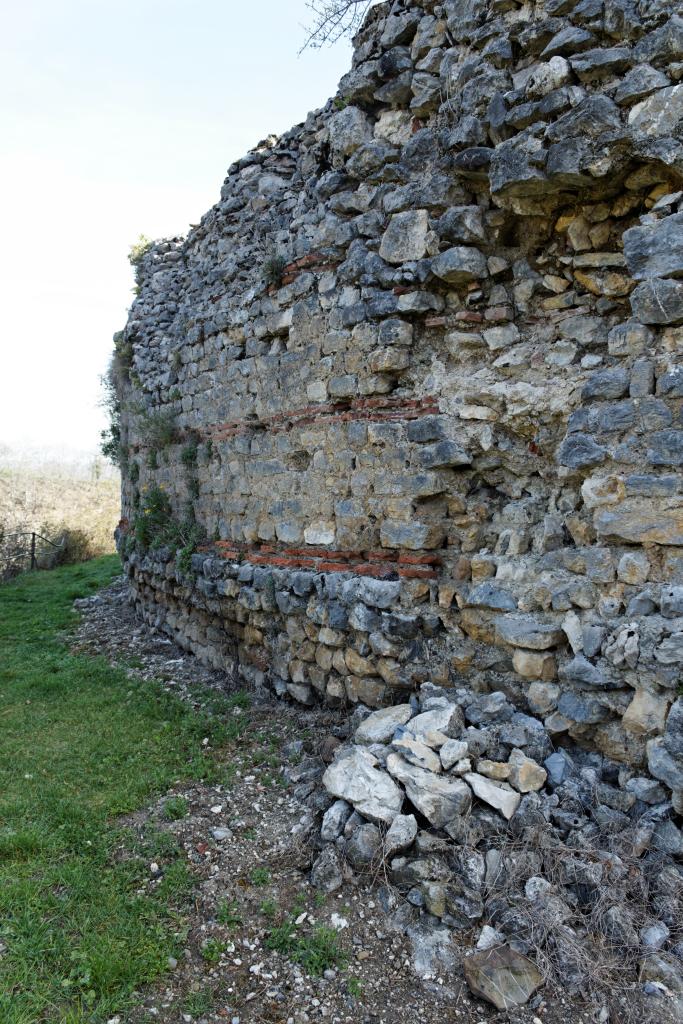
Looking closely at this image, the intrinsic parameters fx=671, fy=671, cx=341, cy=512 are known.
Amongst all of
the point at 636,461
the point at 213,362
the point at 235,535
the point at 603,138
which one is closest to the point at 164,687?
the point at 235,535

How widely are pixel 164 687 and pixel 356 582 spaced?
2500 mm

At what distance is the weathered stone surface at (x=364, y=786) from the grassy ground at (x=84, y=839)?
0.84 metres

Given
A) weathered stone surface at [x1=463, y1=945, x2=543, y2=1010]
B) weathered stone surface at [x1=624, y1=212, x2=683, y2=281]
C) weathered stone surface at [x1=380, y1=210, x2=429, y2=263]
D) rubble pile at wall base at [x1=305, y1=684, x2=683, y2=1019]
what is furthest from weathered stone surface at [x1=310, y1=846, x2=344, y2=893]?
weathered stone surface at [x1=380, y1=210, x2=429, y2=263]

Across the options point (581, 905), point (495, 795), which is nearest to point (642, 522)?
point (495, 795)

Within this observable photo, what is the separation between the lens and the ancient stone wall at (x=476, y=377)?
3.23 m

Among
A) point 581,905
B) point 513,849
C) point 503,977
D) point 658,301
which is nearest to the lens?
point 503,977

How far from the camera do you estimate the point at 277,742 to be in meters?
4.58

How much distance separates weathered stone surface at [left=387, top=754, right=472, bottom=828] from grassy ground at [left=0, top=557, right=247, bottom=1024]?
3.77 feet

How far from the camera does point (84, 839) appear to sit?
11.5ft

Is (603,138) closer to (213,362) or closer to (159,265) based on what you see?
(213,362)

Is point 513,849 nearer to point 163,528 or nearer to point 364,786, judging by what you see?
point 364,786

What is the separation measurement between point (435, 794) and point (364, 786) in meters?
0.37

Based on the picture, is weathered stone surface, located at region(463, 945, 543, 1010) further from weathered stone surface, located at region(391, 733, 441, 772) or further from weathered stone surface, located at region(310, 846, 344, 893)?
weathered stone surface, located at region(391, 733, 441, 772)

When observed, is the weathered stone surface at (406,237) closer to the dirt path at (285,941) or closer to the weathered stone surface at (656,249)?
the weathered stone surface at (656,249)
